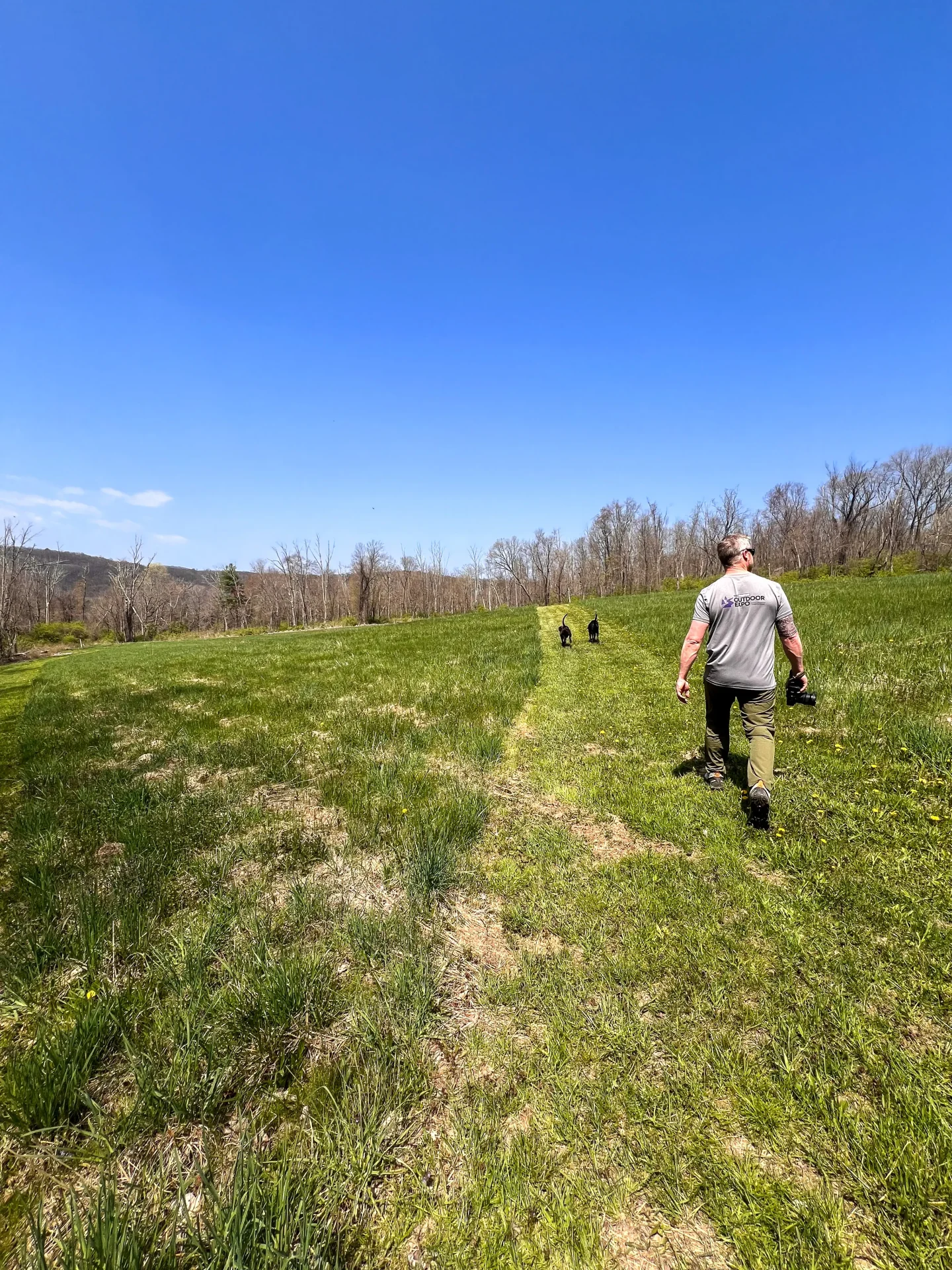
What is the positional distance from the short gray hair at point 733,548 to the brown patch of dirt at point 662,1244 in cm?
448

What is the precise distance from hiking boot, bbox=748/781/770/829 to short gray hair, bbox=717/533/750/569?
223 cm

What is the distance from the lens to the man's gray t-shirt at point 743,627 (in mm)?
4492

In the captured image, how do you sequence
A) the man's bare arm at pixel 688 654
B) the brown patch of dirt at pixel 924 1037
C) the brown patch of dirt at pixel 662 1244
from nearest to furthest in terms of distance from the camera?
the brown patch of dirt at pixel 662 1244 < the brown patch of dirt at pixel 924 1037 < the man's bare arm at pixel 688 654

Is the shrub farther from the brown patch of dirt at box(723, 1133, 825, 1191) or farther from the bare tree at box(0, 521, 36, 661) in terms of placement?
the brown patch of dirt at box(723, 1133, 825, 1191)

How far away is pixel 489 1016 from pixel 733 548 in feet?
15.0

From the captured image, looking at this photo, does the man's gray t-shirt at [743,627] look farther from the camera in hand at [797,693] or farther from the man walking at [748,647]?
the camera in hand at [797,693]

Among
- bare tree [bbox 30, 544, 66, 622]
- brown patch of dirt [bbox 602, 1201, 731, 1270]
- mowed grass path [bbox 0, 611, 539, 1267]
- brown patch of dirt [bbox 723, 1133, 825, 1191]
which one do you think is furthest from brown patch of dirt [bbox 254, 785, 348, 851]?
bare tree [bbox 30, 544, 66, 622]

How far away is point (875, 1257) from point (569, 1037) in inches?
48.2

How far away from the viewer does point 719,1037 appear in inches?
92.2

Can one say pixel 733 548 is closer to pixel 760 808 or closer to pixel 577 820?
pixel 760 808

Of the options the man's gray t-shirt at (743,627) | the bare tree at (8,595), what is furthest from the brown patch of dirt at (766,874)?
the bare tree at (8,595)

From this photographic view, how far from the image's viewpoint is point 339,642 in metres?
23.3

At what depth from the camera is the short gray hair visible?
4.71 meters

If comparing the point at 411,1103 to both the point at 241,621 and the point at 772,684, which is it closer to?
the point at 772,684
